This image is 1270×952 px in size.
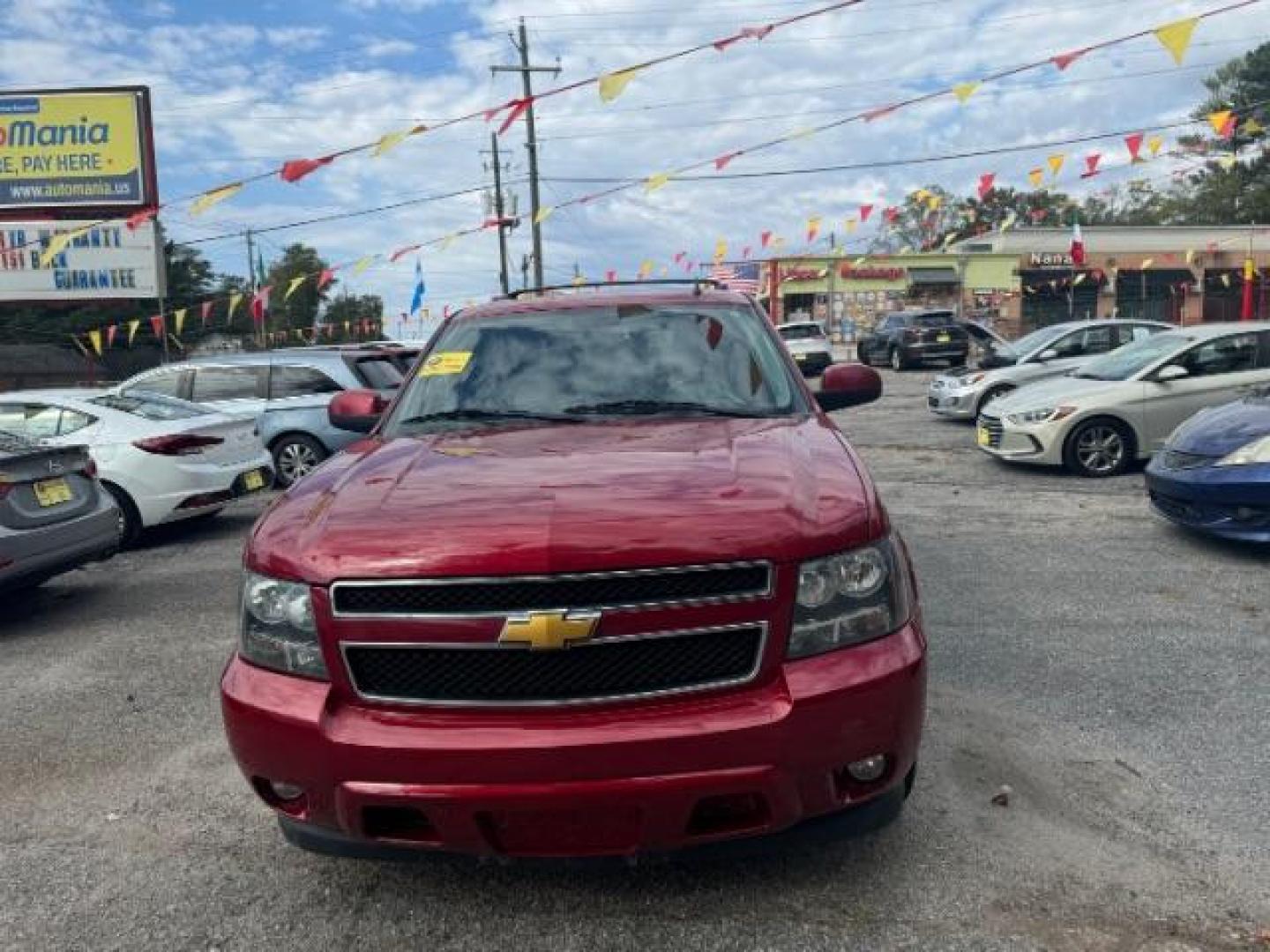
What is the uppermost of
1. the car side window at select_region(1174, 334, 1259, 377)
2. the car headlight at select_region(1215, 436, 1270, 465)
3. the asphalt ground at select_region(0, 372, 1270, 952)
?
the car side window at select_region(1174, 334, 1259, 377)

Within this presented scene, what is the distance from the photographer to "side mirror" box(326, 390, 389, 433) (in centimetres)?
444

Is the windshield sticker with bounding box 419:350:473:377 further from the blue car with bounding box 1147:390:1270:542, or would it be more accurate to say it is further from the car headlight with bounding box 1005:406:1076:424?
the car headlight with bounding box 1005:406:1076:424

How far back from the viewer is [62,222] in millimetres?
24438

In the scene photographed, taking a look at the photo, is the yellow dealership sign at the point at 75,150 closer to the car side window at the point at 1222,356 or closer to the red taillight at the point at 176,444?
the red taillight at the point at 176,444

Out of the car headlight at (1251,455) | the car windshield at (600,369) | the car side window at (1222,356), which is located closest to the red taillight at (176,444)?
the car windshield at (600,369)

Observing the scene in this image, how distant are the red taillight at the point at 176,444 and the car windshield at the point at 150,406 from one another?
305mm

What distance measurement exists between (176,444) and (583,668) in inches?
267

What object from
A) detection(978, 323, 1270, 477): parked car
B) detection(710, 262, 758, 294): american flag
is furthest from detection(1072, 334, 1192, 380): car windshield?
detection(710, 262, 758, 294): american flag

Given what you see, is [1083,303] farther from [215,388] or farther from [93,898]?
[93,898]

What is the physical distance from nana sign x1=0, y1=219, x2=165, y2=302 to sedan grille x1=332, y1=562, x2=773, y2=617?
25708 mm

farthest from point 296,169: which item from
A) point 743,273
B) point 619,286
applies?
point 743,273

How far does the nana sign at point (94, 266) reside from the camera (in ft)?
82.2

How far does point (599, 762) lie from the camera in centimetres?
220

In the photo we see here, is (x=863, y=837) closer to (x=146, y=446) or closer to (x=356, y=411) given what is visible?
(x=356, y=411)
